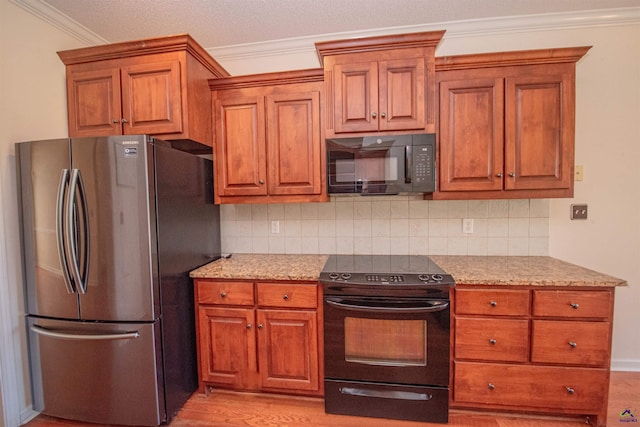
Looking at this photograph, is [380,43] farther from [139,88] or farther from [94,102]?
[94,102]

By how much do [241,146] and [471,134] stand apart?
1591 mm

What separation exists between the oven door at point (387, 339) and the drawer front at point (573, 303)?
0.51m

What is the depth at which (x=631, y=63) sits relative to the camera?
1.90m

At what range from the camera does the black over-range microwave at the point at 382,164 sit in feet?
5.65

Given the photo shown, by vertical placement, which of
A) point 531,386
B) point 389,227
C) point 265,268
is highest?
point 389,227

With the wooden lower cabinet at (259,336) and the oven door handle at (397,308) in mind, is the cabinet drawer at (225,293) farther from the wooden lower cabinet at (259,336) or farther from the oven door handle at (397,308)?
the oven door handle at (397,308)

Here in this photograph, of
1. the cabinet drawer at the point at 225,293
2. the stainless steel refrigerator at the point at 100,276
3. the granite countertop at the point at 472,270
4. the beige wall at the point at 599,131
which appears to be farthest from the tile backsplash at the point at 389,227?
the stainless steel refrigerator at the point at 100,276

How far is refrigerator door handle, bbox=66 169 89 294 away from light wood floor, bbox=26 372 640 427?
0.97 metres

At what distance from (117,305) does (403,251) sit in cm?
195

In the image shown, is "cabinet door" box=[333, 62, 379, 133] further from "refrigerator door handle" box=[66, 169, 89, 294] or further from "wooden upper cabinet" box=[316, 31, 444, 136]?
"refrigerator door handle" box=[66, 169, 89, 294]

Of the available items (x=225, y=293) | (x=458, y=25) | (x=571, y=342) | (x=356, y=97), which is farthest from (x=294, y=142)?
(x=571, y=342)

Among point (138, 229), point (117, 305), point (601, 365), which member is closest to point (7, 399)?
point (117, 305)

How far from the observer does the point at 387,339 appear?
5.23 feet

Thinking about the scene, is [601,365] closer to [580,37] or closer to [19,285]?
[580,37]
